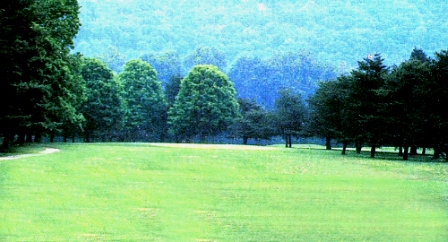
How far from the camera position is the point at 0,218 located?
9961 mm

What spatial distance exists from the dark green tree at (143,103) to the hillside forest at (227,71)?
179 mm

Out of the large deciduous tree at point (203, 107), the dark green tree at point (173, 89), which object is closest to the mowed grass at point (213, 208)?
the large deciduous tree at point (203, 107)

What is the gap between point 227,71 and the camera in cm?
13725

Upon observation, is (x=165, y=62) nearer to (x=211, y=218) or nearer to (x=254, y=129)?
(x=254, y=129)

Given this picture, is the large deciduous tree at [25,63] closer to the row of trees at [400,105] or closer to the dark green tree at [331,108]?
the row of trees at [400,105]

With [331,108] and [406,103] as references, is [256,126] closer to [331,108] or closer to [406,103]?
[331,108]

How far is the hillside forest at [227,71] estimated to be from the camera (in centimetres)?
3344

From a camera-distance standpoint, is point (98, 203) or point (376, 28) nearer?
point (98, 203)

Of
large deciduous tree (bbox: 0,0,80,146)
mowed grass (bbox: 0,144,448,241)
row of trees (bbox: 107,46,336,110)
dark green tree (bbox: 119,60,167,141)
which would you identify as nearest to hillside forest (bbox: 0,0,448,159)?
large deciduous tree (bbox: 0,0,80,146)

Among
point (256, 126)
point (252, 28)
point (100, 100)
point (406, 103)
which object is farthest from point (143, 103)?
point (252, 28)

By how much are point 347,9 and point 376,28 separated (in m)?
16.8

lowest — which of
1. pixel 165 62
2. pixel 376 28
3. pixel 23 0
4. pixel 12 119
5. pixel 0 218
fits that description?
pixel 0 218

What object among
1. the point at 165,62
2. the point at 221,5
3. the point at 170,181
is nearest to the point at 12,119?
the point at 170,181

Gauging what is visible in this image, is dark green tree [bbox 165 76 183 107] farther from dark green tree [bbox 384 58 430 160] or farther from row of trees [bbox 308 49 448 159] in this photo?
dark green tree [bbox 384 58 430 160]
